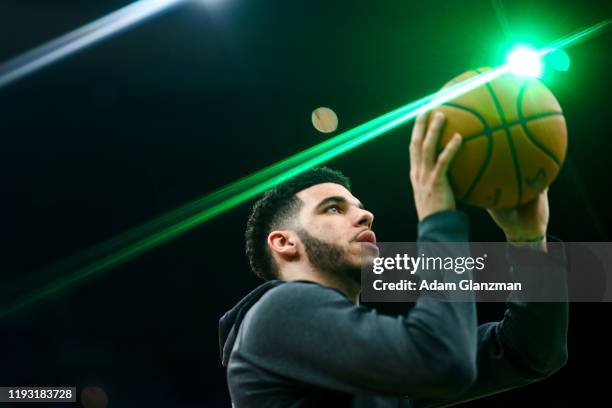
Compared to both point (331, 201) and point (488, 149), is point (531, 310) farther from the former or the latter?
point (331, 201)

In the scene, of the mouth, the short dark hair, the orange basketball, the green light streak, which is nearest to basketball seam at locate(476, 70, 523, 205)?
the orange basketball

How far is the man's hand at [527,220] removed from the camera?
1421 mm

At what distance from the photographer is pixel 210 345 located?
5.62 m

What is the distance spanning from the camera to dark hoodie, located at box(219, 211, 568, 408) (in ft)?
3.55

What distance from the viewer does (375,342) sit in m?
1.10

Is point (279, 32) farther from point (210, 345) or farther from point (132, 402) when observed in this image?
point (132, 402)

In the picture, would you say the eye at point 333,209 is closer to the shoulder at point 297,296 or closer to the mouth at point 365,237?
the mouth at point 365,237

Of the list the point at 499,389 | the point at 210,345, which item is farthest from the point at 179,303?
the point at 499,389

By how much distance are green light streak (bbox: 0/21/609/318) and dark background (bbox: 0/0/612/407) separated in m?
0.07

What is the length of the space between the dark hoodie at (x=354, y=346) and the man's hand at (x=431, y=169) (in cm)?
3

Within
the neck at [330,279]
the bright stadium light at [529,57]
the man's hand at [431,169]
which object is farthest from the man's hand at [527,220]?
the bright stadium light at [529,57]

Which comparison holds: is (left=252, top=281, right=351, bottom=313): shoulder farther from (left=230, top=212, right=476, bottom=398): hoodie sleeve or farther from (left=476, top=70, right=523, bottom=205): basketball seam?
(left=476, top=70, right=523, bottom=205): basketball seam

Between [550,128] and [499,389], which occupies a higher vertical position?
[550,128]

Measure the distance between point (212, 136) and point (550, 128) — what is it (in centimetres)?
330
